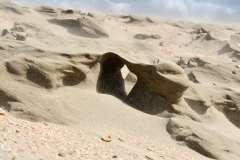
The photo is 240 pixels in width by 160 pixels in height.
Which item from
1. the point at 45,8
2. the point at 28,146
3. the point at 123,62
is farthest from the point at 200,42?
the point at 28,146

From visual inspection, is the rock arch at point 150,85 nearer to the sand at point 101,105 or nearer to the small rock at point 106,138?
the sand at point 101,105

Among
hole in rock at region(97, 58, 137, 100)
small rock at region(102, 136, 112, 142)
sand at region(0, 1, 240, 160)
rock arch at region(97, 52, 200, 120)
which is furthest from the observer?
hole in rock at region(97, 58, 137, 100)

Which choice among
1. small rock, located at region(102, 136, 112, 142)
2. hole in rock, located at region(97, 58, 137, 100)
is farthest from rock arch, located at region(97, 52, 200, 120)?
small rock, located at region(102, 136, 112, 142)

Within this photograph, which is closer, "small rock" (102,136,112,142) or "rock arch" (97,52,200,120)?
"small rock" (102,136,112,142)

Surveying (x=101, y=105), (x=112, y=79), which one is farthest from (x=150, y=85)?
(x=101, y=105)

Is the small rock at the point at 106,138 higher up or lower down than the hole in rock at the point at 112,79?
lower down

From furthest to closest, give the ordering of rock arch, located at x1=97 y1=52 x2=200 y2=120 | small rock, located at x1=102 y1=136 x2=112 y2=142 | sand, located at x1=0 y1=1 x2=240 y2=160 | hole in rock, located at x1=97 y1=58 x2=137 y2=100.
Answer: hole in rock, located at x1=97 y1=58 x2=137 y2=100 < rock arch, located at x1=97 y1=52 x2=200 y2=120 < small rock, located at x1=102 y1=136 x2=112 y2=142 < sand, located at x1=0 y1=1 x2=240 y2=160

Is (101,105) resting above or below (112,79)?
below

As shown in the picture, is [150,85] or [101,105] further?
[150,85]

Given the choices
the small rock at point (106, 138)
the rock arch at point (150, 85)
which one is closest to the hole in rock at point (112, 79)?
the rock arch at point (150, 85)

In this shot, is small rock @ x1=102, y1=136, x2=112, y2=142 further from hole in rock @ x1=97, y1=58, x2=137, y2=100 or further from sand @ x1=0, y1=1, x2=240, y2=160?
hole in rock @ x1=97, y1=58, x2=137, y2=100

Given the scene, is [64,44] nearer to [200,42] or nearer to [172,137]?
[172,137]

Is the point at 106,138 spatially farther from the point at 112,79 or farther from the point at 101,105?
the point at 112,79

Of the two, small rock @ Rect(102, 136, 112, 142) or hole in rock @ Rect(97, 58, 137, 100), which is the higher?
hole in rock @ Rect(97, 58, 137, 100)
